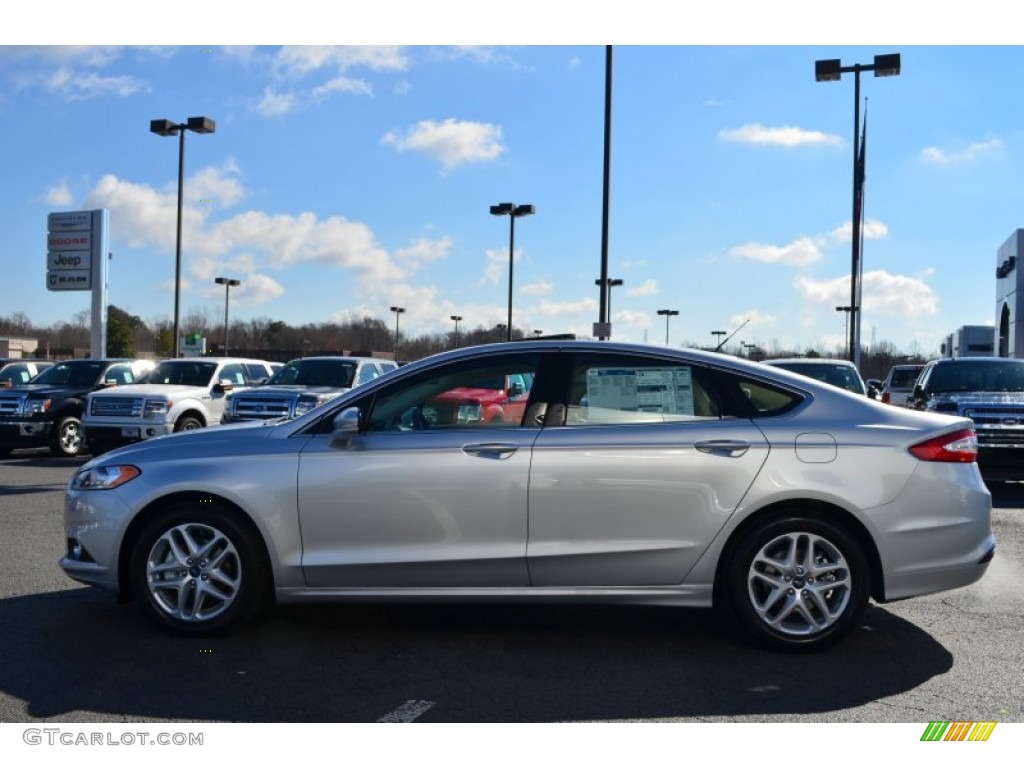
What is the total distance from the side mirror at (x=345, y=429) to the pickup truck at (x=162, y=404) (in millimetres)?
9967

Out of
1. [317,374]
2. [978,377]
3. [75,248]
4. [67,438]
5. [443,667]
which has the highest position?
[75,248]

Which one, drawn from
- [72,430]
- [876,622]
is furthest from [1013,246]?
[876,622]

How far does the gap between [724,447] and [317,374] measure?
11.7 meters

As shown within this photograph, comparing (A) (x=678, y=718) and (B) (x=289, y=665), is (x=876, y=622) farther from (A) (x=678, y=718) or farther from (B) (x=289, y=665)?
(B) (x=289, y=665)

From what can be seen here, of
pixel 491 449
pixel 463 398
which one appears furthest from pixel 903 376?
pixel 491 449

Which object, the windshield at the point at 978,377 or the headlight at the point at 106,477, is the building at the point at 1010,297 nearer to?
the windshield at the point at 978,377

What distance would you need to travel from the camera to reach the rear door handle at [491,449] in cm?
533

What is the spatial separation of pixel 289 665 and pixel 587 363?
2.23 metres

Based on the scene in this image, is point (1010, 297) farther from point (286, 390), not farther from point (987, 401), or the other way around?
point (286, 390)

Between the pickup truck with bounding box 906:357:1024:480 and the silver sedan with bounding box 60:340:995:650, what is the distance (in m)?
7.12

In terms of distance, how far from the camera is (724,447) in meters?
5.30

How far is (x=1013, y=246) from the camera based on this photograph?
63.3 metres

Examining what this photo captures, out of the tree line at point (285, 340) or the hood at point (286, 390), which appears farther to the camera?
the tree line at point (285, 340)

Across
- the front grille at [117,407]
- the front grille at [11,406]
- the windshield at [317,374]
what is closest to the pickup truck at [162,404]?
the front grille at [117,407]
